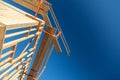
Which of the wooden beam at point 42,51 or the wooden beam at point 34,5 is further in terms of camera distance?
the wooden beam at point 42,51

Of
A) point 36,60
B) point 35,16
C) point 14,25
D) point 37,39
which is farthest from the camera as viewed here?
point 36,60

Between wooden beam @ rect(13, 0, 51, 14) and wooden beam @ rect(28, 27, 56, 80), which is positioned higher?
wooden beam @ rect(13, 0, 51, 14)

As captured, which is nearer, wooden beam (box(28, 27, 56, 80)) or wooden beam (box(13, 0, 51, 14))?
wooden beam (box(13, 0, 51, 14))

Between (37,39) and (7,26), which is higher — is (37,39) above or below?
below

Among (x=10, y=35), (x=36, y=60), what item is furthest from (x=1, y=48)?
(x=36, y=60)

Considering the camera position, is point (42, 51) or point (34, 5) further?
point (42, 51)

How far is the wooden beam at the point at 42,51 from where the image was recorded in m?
→ 9.33

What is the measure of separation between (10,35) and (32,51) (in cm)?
378

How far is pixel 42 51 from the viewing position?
31.6 ft

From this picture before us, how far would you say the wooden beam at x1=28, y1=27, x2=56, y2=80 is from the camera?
933cm

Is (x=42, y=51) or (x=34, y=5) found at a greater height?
(x=34, y=5)

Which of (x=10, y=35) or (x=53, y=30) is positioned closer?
(x=10, y=35)

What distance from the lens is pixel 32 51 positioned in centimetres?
943

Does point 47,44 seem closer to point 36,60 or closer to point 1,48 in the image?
point 36,60
